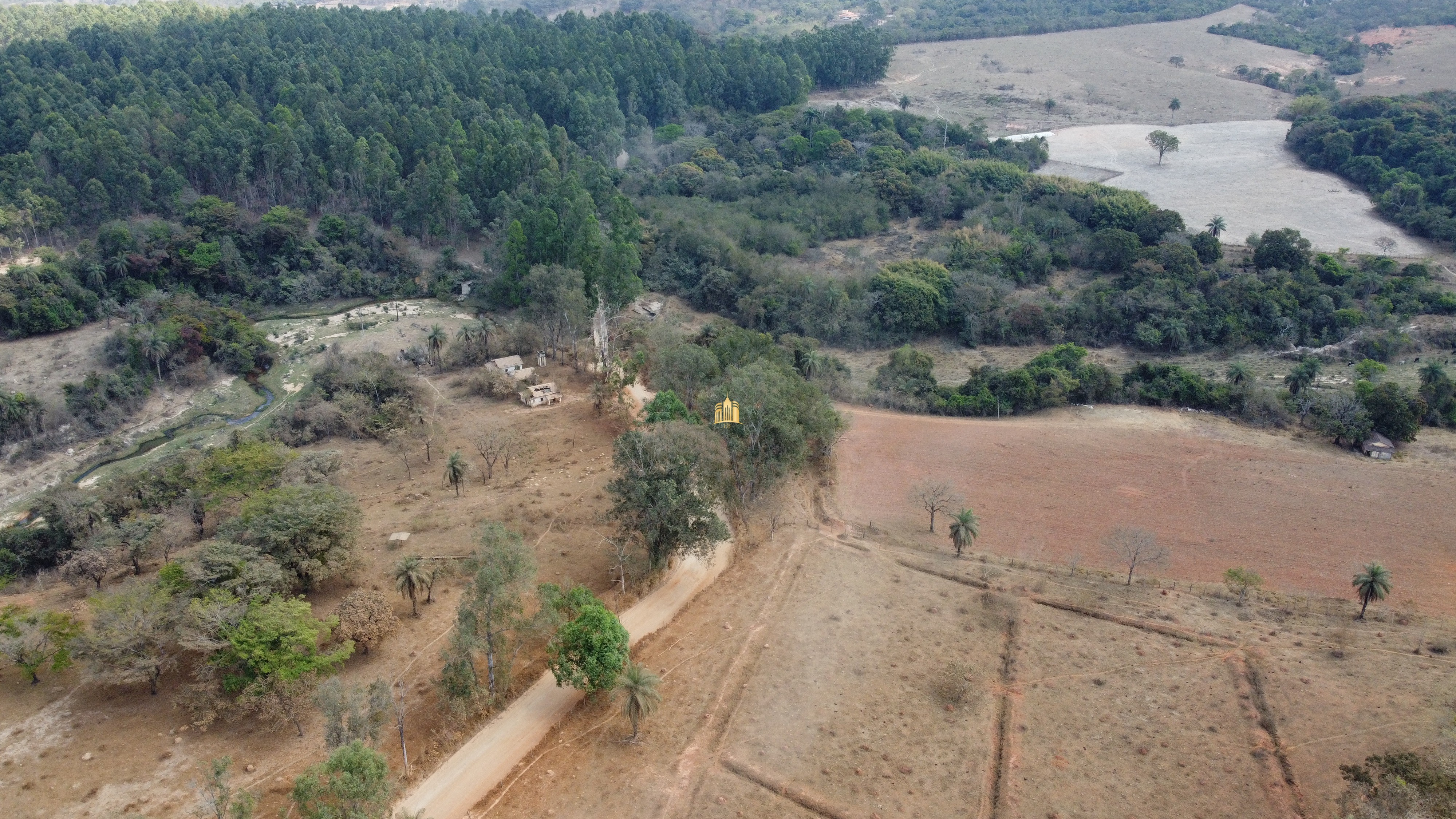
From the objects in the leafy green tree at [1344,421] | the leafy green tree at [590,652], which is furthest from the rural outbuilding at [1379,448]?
the leafy green tree at [590,652]

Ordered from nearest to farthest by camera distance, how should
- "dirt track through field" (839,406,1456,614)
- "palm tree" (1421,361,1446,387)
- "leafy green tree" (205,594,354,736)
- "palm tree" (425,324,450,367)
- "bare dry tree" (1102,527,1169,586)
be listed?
"leafy green tree" (205,594,354,736) → "bare dry tree" (1102,527,1169,586) → "dirt track through field" (839,406,1456,614) → "palm tree" (1421,361,1446,387) → "palm tree" (425,324,450,367)

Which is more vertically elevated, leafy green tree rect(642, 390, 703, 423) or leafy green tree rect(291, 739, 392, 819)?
leafy green tree rect(291, 739, 392, 819)

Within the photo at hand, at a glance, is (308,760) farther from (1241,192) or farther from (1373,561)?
(1241,192)

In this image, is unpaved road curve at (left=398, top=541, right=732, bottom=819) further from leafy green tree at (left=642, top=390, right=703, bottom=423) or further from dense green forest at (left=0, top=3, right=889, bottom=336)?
dense green forest at (left=0, top=3, right=889, bottom=336)

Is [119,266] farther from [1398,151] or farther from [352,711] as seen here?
[1398,151]

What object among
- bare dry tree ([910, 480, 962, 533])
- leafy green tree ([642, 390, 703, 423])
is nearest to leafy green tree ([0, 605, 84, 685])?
leafy green tree ([642, 390, 703, 423])

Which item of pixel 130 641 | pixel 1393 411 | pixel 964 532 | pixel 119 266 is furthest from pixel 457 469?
pixel 1393 411
